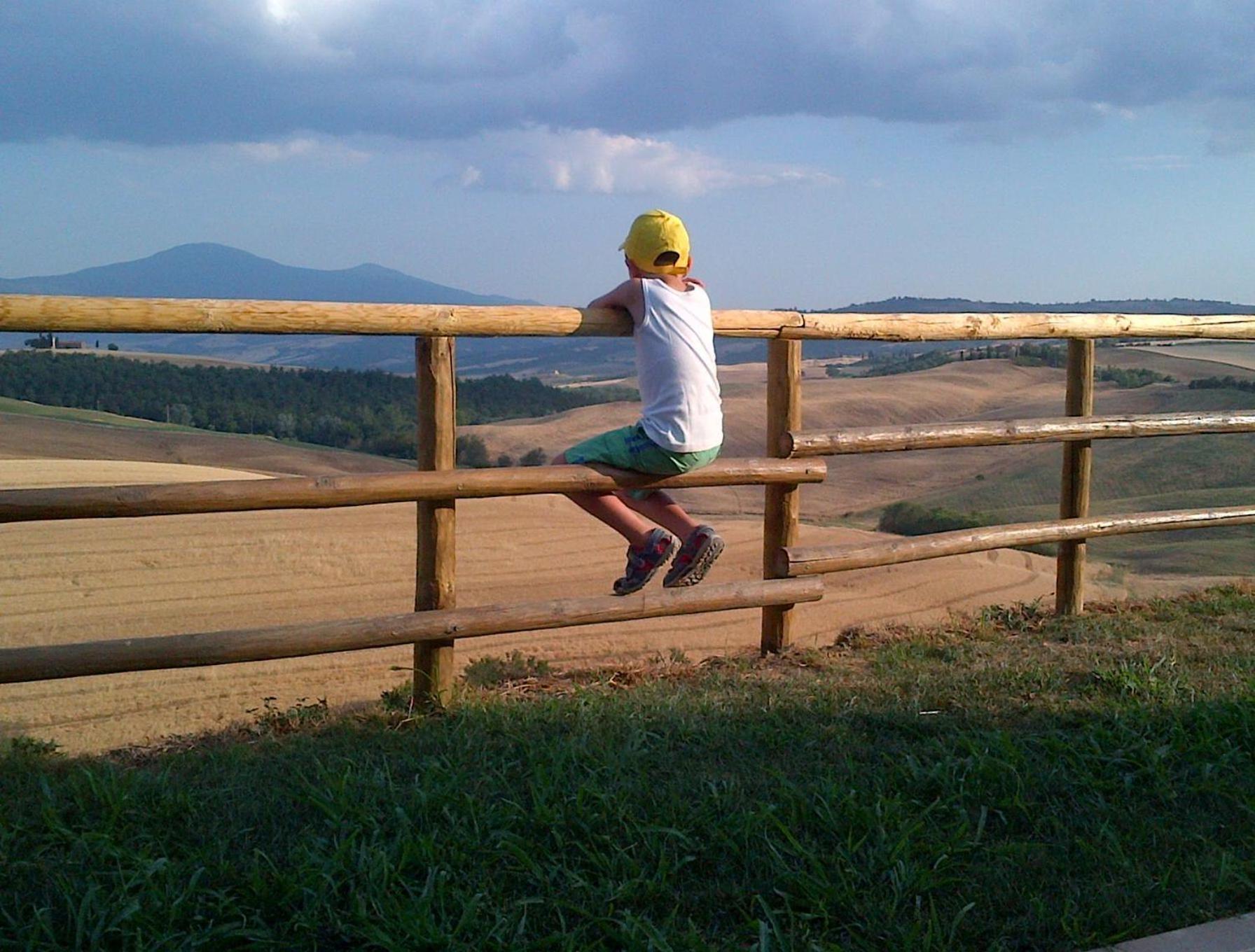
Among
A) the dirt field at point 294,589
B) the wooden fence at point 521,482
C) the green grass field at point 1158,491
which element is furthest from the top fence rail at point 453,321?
the green grass field at point 1158,491

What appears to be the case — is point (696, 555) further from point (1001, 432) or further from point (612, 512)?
point (1001, 432)

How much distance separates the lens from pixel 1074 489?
7289 mm

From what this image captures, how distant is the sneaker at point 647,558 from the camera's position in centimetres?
535

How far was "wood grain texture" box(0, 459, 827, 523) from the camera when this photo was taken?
4.48 meters

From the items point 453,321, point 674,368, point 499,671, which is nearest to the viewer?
point 453,321

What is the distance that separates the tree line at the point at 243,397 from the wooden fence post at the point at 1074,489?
11.0m

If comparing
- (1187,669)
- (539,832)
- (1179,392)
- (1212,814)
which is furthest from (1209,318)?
(1179,392)

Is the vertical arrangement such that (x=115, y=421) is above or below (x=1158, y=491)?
above

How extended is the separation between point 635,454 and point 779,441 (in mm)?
1129

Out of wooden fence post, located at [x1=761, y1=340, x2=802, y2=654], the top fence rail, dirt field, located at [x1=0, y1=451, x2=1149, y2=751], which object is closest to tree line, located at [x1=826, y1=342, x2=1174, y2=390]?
dirt field, located at [x1=0, y1=451, x2=1149, y2=751]

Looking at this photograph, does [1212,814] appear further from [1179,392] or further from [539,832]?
[1179,392]

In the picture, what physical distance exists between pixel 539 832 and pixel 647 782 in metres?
0.50

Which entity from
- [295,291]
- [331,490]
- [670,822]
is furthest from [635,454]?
[295,291]

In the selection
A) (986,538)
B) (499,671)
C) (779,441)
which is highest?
(779,441)
